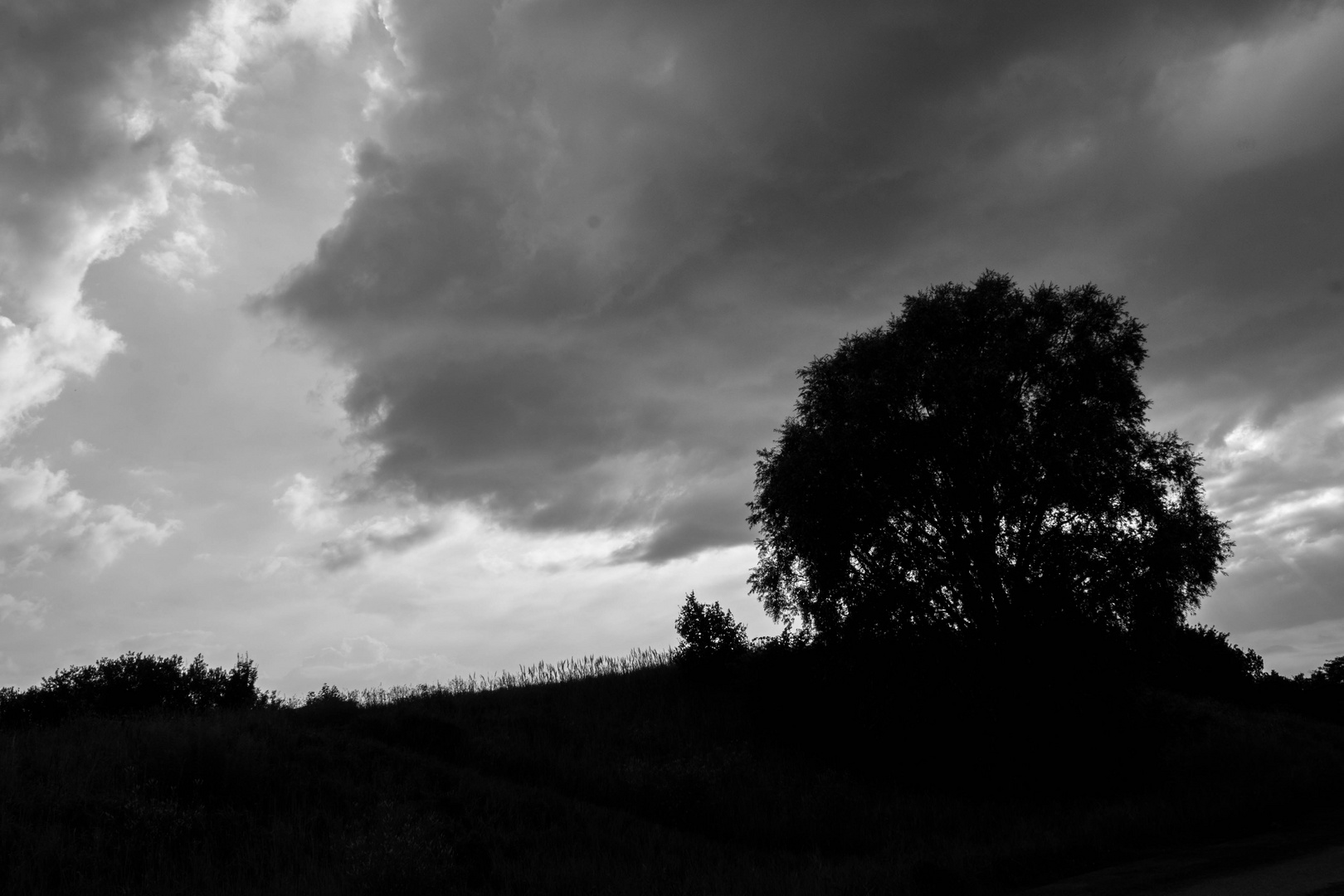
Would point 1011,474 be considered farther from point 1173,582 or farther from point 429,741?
point 429,741

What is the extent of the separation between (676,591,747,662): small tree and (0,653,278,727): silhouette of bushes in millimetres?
12899

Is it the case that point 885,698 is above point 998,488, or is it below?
below

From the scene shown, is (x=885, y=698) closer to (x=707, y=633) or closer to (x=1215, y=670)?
(x=707, y=633)

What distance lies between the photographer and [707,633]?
3016 cm

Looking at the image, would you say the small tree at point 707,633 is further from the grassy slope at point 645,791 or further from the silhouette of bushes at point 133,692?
the silhouette of bushes at point 133,692

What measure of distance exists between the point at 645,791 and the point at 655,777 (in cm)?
66

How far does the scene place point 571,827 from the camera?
661 inches

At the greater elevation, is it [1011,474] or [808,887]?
[1011,474]

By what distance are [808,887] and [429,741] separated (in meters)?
12.4

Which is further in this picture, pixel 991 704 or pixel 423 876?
pixel 991 704

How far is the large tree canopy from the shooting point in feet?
77.7

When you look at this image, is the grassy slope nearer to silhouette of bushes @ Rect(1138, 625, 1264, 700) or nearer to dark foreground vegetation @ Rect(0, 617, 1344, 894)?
dark foreground vegetation @ Rect(0, 617, 1344, 894)

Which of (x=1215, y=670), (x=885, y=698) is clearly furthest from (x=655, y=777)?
(x=1215, y=670)

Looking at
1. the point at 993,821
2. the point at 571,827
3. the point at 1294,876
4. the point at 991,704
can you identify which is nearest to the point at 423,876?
the point at 571,827
